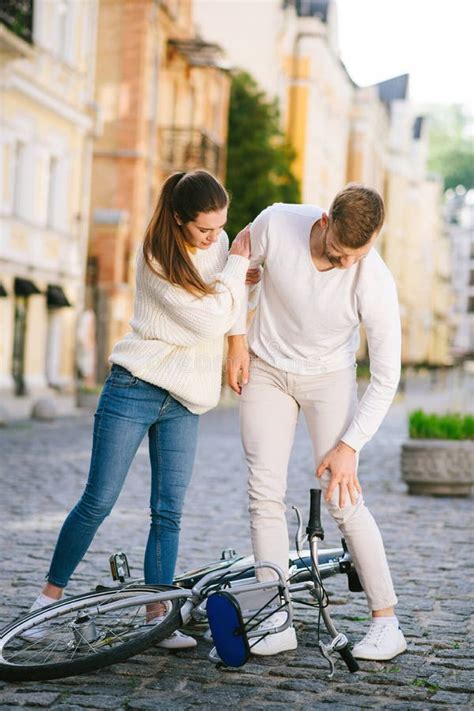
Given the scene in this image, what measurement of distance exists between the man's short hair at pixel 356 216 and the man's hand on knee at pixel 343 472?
0.86 metres

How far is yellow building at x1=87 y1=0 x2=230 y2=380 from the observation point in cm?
3472

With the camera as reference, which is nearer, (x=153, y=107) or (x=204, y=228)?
(x=204, y=228)

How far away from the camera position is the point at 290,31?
57406 millimetres

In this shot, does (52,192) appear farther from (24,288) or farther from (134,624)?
(134,624)

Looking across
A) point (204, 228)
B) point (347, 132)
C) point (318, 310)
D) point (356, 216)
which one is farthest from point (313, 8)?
point (356, 216)

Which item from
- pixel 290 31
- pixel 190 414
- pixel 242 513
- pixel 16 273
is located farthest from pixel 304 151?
pixel 190 414

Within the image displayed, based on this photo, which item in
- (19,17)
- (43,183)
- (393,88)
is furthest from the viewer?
(393,88)

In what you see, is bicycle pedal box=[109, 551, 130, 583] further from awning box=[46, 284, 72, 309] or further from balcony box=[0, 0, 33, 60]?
→ awning box=[46, 284, 72, 309]

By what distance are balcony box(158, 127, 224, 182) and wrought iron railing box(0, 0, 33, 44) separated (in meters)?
11.6

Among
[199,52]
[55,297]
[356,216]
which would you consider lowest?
[55,297]

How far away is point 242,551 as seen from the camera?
8.08m

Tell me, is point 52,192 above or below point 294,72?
below

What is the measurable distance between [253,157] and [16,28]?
812 inches

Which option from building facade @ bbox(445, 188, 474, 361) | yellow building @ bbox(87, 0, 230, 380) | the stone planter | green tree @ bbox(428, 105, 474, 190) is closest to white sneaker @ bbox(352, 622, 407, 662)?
the stone planter
